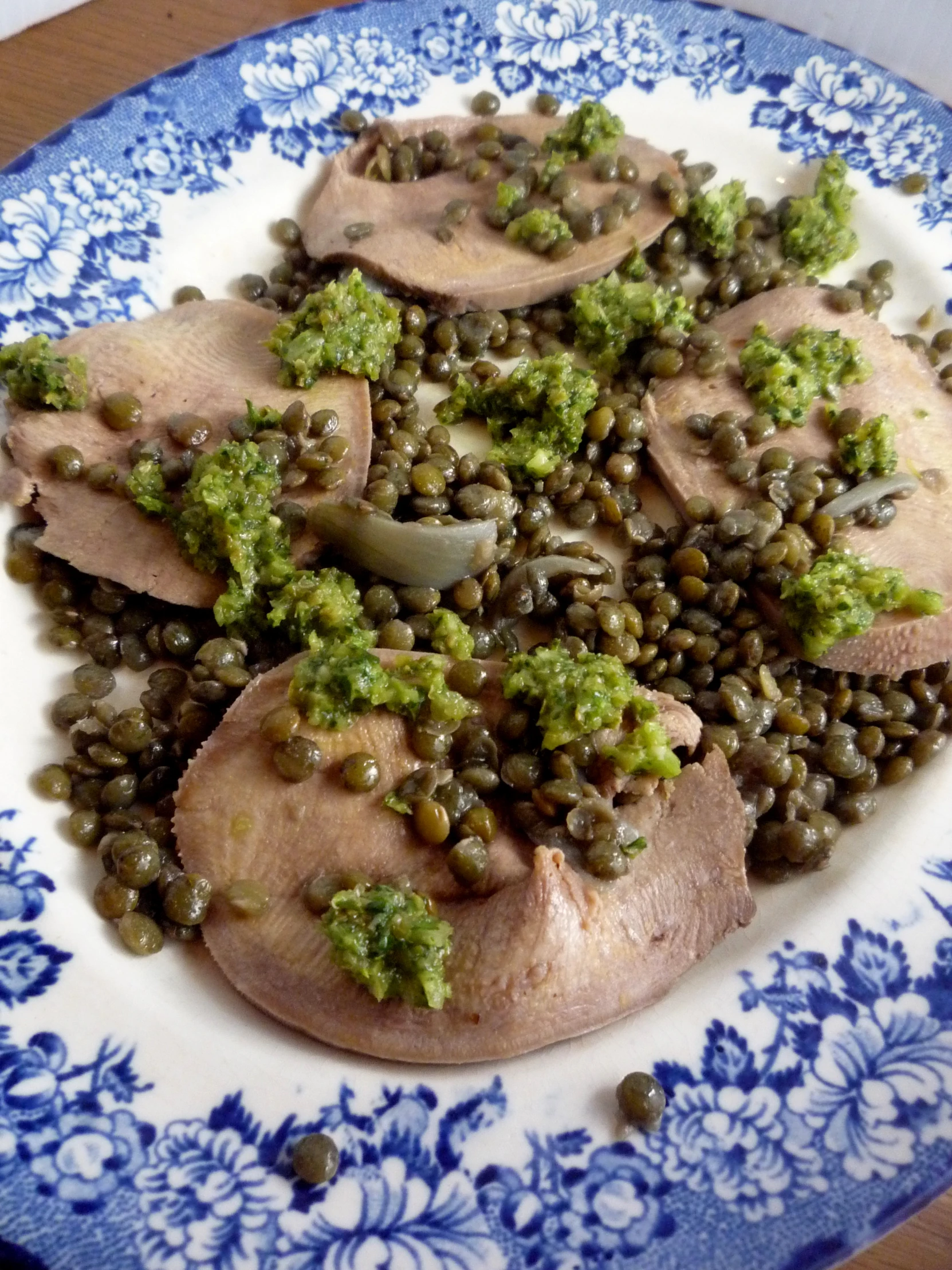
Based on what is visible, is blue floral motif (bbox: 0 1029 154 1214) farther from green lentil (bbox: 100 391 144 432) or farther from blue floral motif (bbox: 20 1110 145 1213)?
green lentil (bbox: 100 391 144 432)

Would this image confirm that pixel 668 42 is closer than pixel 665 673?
No

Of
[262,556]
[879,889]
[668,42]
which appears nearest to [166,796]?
[262,556]

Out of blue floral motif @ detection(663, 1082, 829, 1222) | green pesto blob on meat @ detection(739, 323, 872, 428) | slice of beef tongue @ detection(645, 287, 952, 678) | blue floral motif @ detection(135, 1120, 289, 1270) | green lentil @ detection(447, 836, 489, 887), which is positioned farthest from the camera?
green pesto blob on meat @ detection(739, 323, 872, 428)

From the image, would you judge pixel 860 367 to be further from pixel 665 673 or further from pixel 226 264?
pixel 226 264

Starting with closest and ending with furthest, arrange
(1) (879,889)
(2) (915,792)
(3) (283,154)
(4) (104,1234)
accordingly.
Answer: (4) (104,1234) → (1) (879,889) → (2) (915,792) → (3) (283,154)

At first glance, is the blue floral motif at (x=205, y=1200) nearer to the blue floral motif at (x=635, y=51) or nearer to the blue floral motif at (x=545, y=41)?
the blue floral motif at (x=545, y=41)

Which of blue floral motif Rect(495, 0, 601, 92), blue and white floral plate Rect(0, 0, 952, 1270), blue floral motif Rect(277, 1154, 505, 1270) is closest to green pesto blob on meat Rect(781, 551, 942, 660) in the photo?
blue and white floral plate Rect(0, 0, 952, 1270)

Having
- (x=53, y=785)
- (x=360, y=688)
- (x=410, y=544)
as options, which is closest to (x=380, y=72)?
(x=410, y=544)
